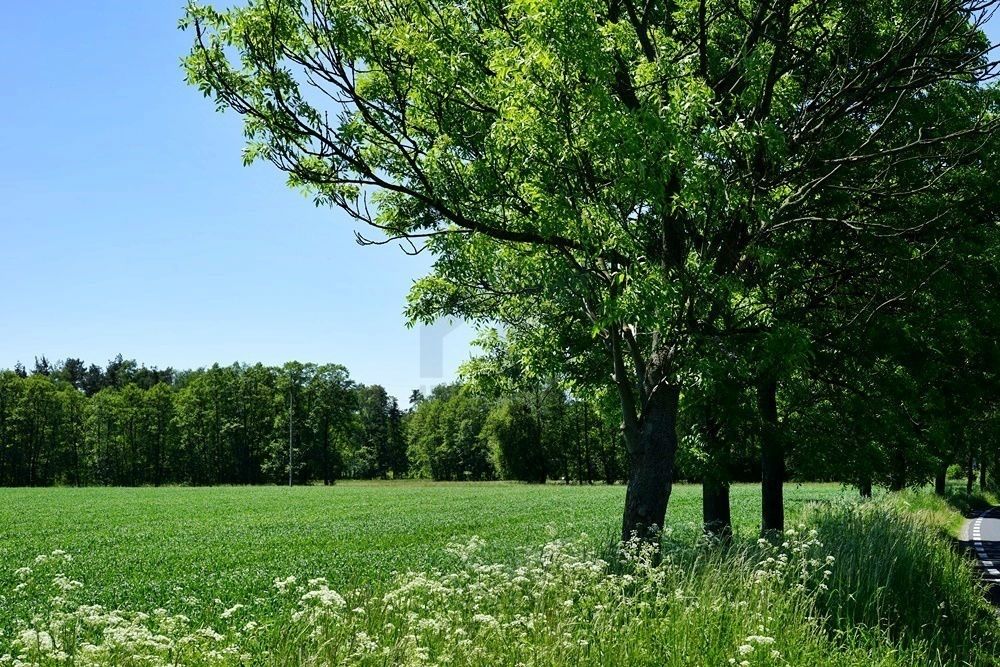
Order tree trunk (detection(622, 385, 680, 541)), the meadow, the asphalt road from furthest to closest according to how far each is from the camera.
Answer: the asphalt road → tree trunk (detection(622, 385, 680, 541)) → the meadow

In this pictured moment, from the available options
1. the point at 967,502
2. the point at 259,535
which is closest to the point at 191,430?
the point at 259,535

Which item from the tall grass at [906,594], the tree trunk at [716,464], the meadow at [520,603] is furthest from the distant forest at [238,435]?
the tall grass at [906,594]

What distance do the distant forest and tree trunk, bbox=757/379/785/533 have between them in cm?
7185

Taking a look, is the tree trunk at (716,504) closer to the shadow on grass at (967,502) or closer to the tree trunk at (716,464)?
the tree trunk at (716,464)

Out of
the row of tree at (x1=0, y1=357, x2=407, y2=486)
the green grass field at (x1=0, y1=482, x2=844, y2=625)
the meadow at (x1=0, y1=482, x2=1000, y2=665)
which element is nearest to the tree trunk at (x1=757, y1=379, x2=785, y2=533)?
the meadow at (x1=0, y1=482, x2=1000, y2=665)

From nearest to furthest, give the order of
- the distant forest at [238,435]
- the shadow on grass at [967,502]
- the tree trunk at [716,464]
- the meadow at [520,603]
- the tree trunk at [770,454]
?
the meadow at [520,603] < the tree trunk at [716,464] < the tree trunk at [770,454] < the shadow on grass at [967,502] < the distant forest at [238,435]

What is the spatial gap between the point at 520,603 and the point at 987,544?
74.7 ft

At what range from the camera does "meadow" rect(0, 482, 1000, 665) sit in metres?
5.43

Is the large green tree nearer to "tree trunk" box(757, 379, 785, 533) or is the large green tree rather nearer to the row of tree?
"tree trunk" box(757, 379, 785, 533)

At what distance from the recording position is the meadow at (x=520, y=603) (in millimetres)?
5426

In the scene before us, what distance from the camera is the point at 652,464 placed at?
1055 cm

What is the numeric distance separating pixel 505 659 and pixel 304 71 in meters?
6.57

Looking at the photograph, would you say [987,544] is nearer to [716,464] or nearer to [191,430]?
[716,464]

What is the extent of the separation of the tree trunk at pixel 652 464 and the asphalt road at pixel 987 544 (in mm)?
7522
